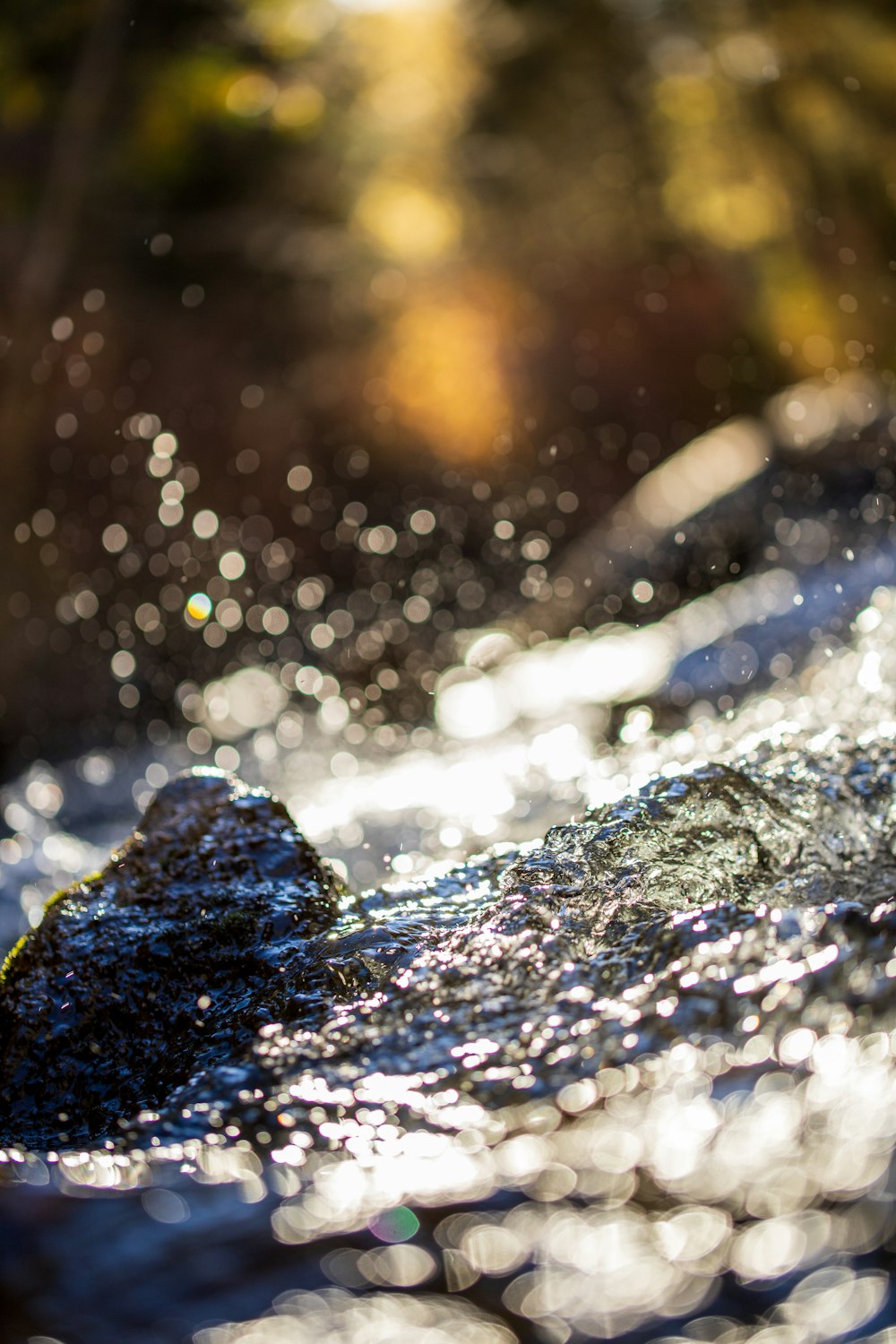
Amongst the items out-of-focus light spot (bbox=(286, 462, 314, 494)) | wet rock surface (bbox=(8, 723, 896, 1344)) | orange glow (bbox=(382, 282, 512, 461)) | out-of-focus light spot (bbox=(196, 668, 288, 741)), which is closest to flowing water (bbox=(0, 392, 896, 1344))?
wet rock surface (bbox=(8, 723, 896, 1344))

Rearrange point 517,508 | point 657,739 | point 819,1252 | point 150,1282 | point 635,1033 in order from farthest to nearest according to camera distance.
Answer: point 517,508
point 657,739
point 635,1033
point 150,1282
point 819,1252

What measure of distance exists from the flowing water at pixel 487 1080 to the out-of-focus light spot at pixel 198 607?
423cm

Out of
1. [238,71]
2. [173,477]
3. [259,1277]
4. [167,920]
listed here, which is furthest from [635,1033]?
[238,71]

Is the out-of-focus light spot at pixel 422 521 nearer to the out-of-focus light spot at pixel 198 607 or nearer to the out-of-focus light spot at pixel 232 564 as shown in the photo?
the out-of-focus light spot at pixel 232 564

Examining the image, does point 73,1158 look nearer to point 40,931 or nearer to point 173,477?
point 40,931

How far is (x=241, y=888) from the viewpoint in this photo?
185 cm

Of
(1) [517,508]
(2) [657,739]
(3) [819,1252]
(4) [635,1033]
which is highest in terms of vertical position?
(1) [517,508]

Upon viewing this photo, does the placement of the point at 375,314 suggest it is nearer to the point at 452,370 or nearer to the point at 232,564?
the point at 452,370

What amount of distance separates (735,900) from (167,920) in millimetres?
825

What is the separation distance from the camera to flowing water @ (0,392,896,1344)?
41.8 inches

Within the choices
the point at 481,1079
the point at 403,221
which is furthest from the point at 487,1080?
the point at 403,221

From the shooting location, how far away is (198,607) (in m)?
6.16

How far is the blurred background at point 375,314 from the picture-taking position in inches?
240

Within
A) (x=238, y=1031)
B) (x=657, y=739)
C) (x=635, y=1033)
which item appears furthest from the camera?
(x=657, y=739)
